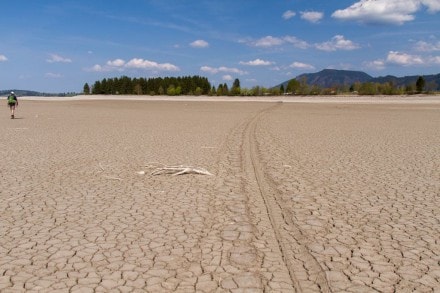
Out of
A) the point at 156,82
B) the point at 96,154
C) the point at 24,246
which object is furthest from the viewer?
the point at 156,82

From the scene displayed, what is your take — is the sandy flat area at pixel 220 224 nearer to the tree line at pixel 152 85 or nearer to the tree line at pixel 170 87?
the tree line at pixel 170 87

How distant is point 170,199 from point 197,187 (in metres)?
0.93

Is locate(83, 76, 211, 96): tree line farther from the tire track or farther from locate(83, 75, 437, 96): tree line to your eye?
the tire track

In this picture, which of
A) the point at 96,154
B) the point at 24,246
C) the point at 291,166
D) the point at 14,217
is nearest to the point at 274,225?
the point at 24,246

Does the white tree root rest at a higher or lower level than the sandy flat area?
higher

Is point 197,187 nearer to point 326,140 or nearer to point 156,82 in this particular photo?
point 326,140

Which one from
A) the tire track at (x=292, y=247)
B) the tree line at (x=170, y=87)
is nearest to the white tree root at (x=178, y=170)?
the tire track at (x=292, y=247)

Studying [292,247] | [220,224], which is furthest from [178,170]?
[292,247]

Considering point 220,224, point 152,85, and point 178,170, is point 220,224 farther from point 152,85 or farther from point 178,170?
point 152,85

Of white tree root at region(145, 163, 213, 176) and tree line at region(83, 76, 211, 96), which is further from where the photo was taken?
tree line at region(83, 76, 211, 96)

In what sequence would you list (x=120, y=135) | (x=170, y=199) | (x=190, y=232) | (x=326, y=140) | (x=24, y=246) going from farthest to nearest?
(x=120, y=135)
(x=326, y=140)
(x=170, y=199)
(x=190, y=232)
(x=24, y=246)

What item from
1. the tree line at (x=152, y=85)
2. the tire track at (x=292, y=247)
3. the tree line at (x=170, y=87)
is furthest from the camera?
the tree line at (x=152, y=85)

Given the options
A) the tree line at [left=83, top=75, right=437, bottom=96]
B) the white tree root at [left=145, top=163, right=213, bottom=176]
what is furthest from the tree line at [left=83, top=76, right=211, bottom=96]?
the white tree root at [left=145, top=163, right=213, bottom=176]

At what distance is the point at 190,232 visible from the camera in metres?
5.05
